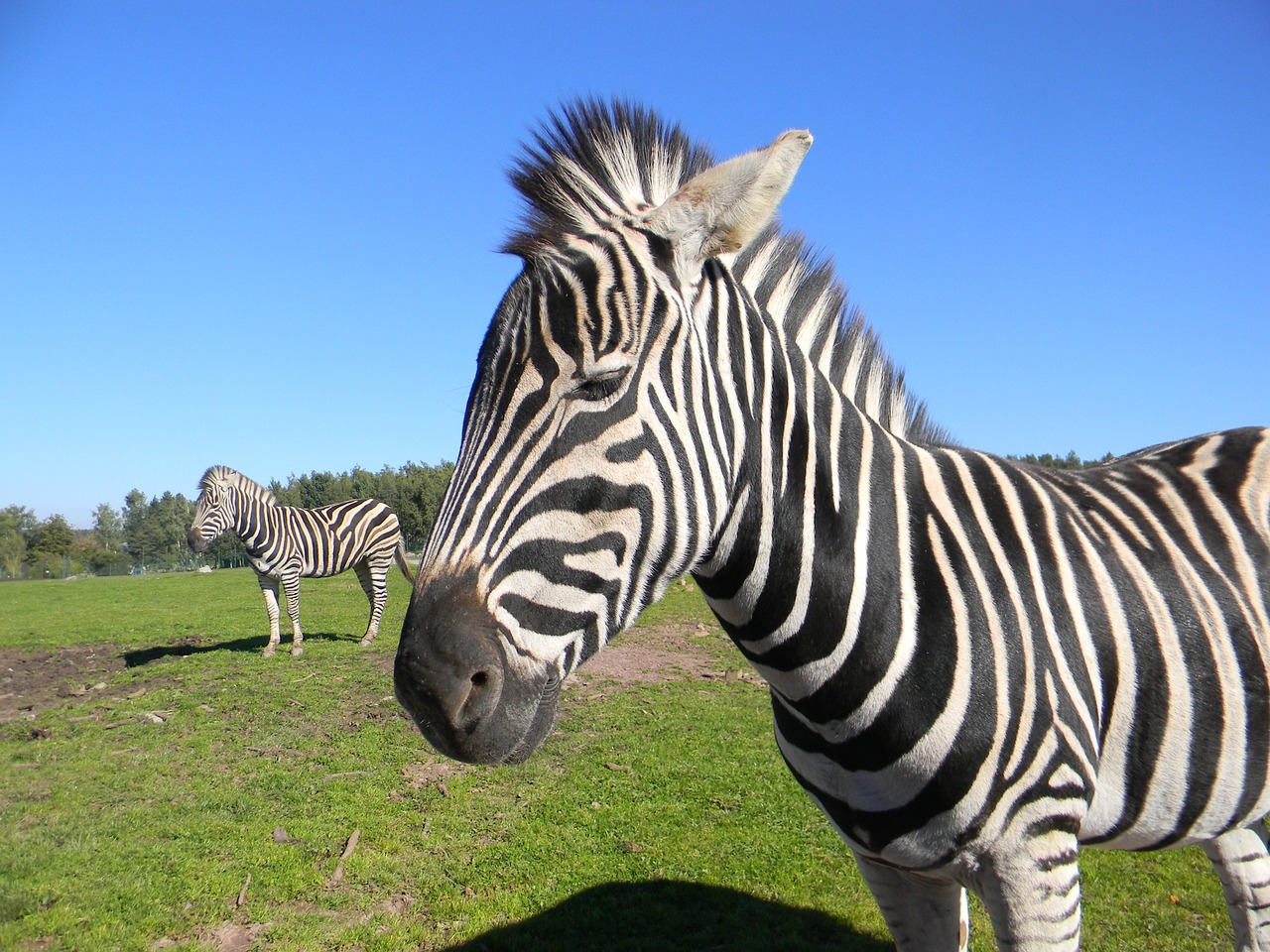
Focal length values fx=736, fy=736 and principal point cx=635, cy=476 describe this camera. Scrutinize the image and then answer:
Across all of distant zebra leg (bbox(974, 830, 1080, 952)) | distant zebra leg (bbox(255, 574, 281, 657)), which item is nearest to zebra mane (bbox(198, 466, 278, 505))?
distant zebra leg (bbox(255, 574, 281, 657))

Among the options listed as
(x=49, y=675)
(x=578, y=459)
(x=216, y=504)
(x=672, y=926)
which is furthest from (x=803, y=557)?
(x=216, y=504)

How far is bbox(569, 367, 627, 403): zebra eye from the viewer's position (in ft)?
5.69

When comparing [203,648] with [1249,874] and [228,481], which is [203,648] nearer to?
[228,481]

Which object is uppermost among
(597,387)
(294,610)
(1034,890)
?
(597,387)

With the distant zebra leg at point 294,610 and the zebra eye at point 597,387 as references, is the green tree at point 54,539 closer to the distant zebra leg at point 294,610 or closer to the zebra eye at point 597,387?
the distant zebra leg at point 294,610

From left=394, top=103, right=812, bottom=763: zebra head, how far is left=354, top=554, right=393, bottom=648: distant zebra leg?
575 inches

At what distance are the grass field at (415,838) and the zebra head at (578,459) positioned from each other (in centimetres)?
380

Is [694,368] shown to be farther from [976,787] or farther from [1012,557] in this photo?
[976,787]

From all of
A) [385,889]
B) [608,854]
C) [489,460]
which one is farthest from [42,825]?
[489,460]

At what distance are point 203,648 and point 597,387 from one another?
52.2ft

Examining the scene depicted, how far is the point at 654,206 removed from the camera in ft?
7.20

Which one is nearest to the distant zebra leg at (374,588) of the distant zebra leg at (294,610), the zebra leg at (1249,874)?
the distant zebra leg at (294,610)

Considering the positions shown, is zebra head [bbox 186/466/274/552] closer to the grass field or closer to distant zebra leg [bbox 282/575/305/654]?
distant zebra leg [bbox 282/575/305/654]

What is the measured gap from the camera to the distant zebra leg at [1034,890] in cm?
200
